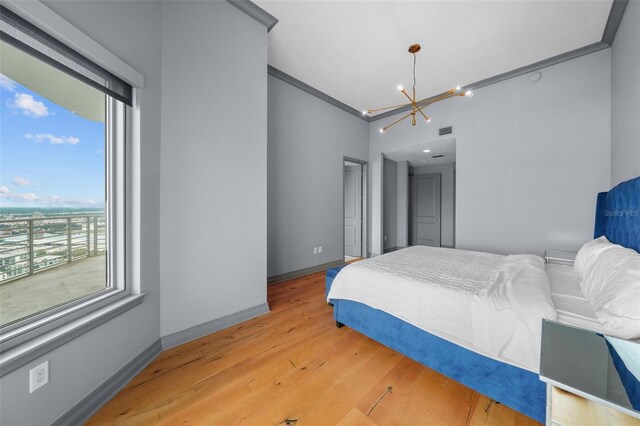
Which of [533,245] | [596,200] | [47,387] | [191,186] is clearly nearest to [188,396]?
[47,387]

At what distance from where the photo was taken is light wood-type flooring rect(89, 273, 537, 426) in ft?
4.35

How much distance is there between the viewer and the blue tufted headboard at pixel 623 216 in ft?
5.51

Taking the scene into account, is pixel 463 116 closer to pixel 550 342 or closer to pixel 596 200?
pixel 596 200

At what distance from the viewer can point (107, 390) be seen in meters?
1.43

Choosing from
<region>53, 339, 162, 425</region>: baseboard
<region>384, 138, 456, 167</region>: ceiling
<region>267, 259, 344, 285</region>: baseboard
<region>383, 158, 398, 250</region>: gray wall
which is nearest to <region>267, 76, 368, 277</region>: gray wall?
<region>267, 259, 344, 285</region>: baseboard

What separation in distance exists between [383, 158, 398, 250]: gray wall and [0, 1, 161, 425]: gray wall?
4573mm

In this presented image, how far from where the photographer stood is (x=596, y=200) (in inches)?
111

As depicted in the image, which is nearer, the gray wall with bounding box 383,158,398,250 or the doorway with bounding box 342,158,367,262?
the doorway with bounding box 342,158,367,262

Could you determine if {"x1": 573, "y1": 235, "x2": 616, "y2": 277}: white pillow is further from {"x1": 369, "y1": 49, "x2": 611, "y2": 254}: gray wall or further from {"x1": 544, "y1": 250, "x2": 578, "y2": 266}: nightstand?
{"x1": 369, "y1": 49, "x2": 611, "y2": 254}: gray wall

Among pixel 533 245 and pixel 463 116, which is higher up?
pixel 463 116

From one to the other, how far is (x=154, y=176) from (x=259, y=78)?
1.51m

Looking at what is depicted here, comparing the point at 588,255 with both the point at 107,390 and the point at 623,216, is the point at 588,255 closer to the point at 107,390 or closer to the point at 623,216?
the point at 623,216

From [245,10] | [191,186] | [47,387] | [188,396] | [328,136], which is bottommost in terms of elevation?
[188,396]

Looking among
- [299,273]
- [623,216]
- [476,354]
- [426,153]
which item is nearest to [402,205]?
[426,153]
